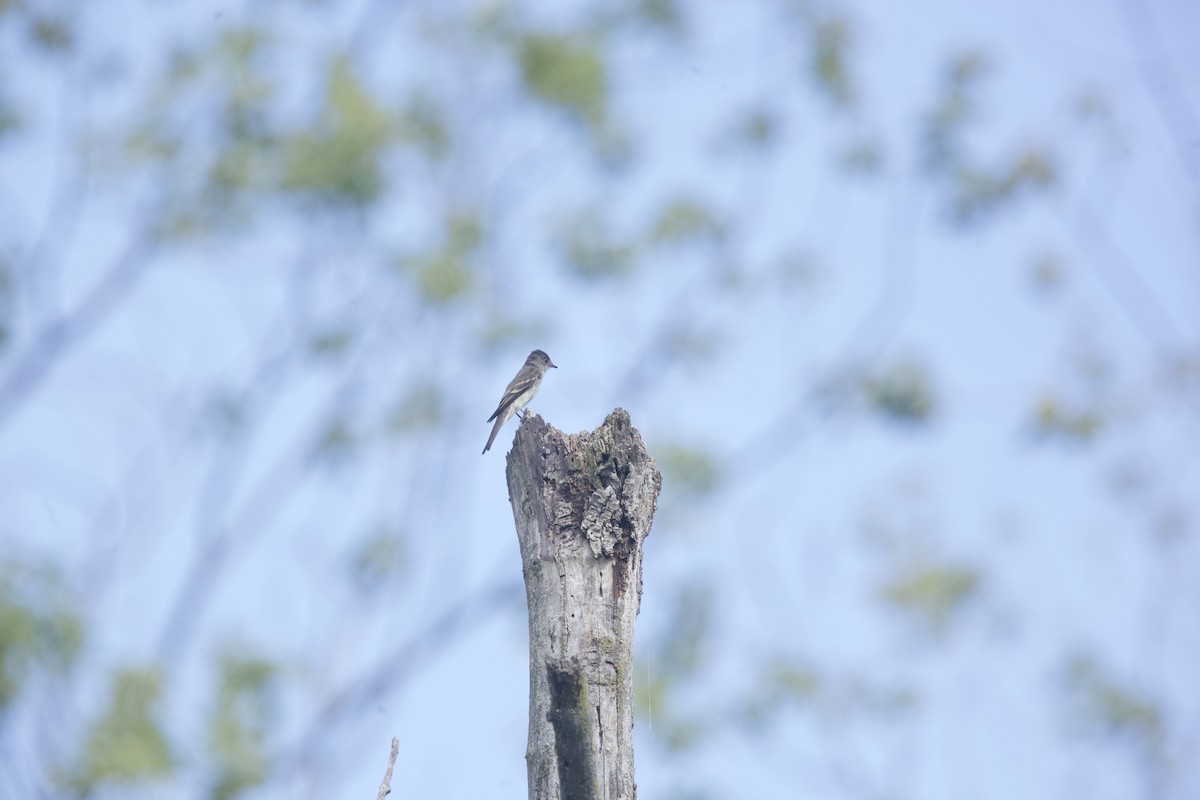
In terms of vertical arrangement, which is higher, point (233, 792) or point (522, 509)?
point (233, 792)

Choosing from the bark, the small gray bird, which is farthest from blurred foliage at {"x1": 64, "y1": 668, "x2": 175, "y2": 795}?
the bark

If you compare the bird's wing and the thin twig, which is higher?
the bird's wing

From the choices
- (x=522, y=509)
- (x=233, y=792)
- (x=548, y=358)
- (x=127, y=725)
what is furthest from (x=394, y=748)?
(x=233, y=792)

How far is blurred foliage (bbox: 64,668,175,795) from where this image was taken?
51.6 feet

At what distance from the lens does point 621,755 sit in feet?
18.4

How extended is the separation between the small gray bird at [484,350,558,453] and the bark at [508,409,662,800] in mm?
4396

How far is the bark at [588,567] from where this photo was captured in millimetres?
5680

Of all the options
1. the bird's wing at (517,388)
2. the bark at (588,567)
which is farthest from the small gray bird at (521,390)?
the bark at (588,567)

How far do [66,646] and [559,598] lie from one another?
1222 cm

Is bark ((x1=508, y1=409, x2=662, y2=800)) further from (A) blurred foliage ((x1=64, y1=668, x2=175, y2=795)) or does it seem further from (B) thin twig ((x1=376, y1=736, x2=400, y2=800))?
(A) blurred foliage ((x1=64, y1=668, x2=175, y2=795))

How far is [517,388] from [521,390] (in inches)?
1.7

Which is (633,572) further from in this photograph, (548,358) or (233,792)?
(233,792)

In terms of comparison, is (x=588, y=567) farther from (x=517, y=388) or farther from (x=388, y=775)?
(x=517, y=388)

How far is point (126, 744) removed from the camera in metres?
15.8
